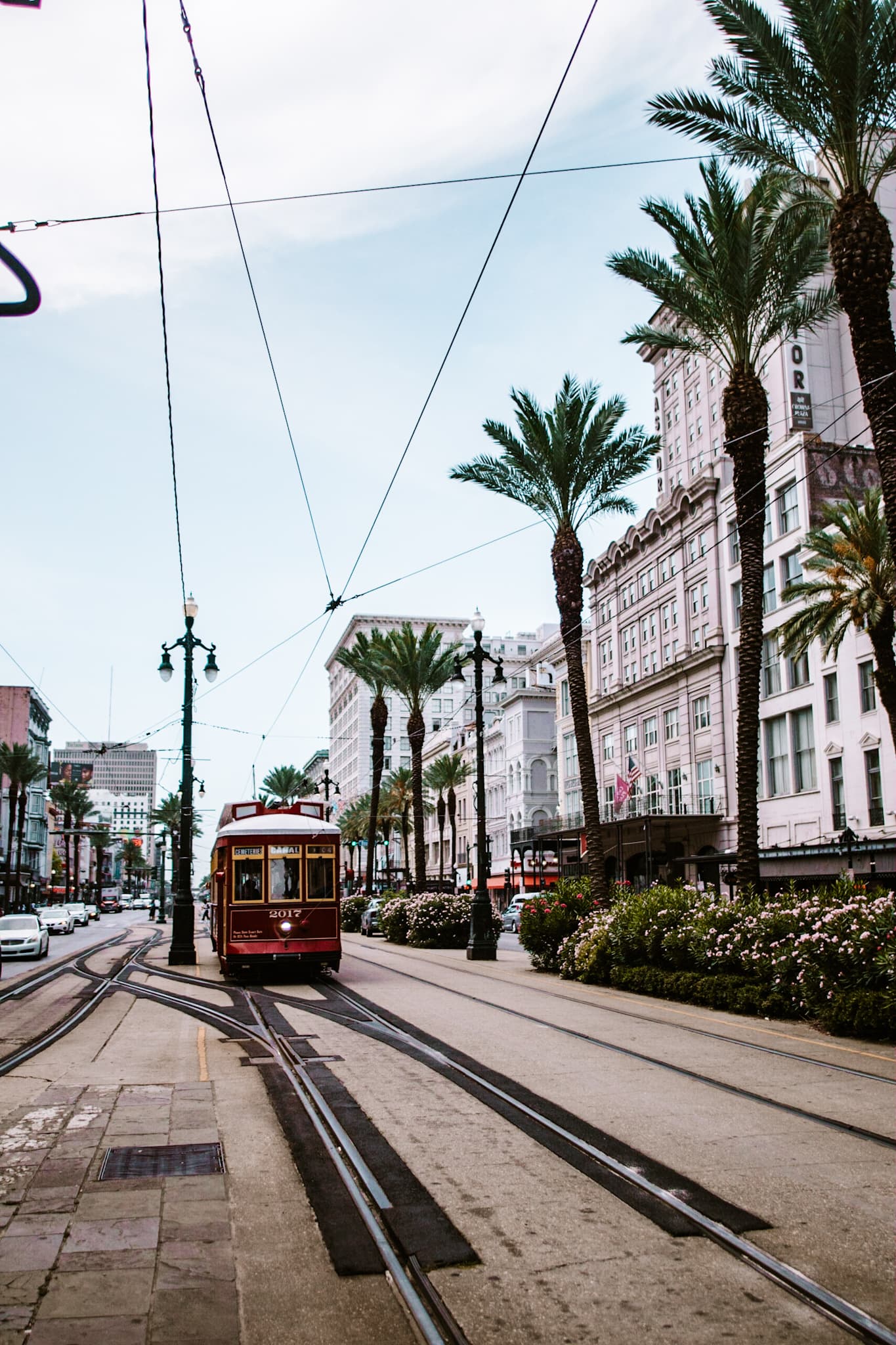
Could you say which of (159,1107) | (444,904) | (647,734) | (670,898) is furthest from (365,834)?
(159,1107)

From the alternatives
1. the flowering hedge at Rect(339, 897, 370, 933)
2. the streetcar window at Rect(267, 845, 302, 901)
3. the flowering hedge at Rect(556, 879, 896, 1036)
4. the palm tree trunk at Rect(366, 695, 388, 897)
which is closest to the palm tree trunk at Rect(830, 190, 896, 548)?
the flowering hedge at Rect(556, 879, 896, 1036)

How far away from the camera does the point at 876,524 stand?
32844 millimetres

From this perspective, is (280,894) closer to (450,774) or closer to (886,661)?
(886,661)

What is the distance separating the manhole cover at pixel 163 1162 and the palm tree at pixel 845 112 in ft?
36.8

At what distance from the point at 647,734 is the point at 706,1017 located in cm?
4689

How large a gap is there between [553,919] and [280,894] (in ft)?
19.9

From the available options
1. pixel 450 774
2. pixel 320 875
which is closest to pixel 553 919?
pixel 320 875

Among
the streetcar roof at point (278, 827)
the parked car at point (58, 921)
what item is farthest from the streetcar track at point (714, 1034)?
the parked car at point (58, 921)

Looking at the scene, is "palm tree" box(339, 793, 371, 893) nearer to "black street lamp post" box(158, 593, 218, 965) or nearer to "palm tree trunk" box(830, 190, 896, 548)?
"black street lamp post" box(158, 593, 218, 965)

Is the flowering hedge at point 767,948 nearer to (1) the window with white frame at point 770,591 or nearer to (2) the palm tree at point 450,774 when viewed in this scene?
(1) the window with white frame at point 770,591

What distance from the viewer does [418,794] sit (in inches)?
1727

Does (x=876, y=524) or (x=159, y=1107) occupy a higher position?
(x=876, y=524)

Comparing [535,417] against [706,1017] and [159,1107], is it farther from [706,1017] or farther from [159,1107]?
[159,1107]

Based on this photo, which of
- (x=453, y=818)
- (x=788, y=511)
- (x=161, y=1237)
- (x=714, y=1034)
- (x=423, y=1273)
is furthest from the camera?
(x=453, y=818)
